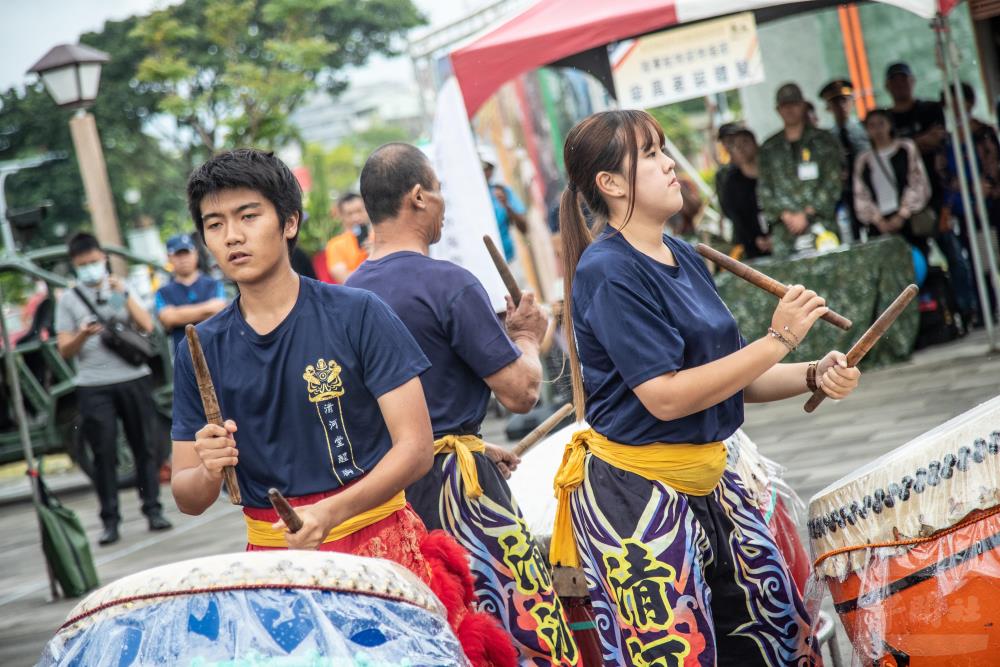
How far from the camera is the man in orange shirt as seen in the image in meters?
9.23

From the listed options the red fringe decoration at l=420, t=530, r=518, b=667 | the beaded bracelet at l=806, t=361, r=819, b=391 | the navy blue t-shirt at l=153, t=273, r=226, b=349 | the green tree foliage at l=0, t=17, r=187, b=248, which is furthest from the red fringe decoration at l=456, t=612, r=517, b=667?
the green tree foliage at l=0, t=17, r=187, b=248

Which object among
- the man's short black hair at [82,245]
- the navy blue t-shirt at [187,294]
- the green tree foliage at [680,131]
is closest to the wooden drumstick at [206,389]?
the navy blue t-shirt at [187,294]

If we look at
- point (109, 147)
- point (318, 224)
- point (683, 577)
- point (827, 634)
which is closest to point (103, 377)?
point (827, 634)

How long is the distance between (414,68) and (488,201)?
2.60 meters

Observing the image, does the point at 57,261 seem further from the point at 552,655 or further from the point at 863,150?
the point at 552,655

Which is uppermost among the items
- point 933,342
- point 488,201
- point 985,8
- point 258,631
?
point 985,8

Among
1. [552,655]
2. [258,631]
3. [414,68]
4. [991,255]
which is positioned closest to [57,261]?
[414,68]

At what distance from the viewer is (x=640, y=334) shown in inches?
A: 99.7

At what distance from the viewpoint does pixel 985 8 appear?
1029 centimetres

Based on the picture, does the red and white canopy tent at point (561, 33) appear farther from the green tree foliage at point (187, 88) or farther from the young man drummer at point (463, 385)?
the green tree foliage at point (187, 88)

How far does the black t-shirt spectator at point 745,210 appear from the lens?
10.2 m

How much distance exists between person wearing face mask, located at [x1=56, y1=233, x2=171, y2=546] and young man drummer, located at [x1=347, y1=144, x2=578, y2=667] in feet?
17.8

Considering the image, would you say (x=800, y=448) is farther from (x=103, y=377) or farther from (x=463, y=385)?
(x=103, y=377)

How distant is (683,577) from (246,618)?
1.01m
